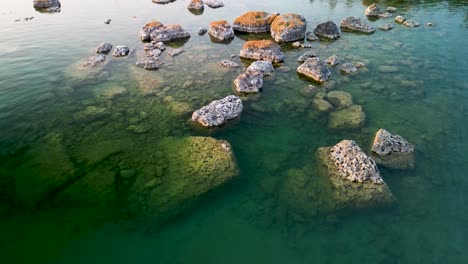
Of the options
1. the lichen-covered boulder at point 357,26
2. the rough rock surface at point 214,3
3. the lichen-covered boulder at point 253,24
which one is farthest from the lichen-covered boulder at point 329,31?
the rough rock surface at point 214,3

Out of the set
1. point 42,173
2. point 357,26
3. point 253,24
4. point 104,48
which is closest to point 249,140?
point 42,173

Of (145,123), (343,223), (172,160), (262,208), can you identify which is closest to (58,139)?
(145,123)

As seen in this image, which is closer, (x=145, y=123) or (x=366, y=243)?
(x=366, y=243)

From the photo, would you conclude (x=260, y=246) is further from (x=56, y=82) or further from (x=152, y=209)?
(x=56, y=82)

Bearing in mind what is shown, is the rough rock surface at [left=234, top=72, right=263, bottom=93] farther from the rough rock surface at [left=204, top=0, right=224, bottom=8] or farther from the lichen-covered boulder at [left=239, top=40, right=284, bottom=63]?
the rough rock surface at [left=204, top=0, right=224, bottom=8]

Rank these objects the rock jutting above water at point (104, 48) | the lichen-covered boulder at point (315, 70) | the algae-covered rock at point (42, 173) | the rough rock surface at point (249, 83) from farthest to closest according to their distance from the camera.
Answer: the rock jutting above water at point (104, 48)
the lichen-covered boulder at point (315, 70)
the rough rock surface at point (249, 83)
the algae-covered rock at point (42, 173)

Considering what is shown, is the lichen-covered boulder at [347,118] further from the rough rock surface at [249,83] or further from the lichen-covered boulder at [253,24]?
the lichen-covered boulder at [253,24]
